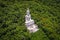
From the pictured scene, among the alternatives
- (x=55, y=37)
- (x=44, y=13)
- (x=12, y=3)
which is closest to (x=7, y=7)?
(x=12, y=3)

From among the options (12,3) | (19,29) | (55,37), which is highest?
(12,3)

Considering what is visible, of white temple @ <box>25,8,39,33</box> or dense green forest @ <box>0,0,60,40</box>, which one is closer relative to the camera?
dense green forest @ <box>0,0,60,40</box>

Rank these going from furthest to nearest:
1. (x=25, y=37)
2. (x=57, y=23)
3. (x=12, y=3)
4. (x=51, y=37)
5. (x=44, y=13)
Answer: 1. (x=12, y=3)
2. (x=44, y=13)
3. (x=57, y=23)
4. (x=51, y=37)
5. (x=25, y=37)

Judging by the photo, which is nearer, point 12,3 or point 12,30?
point 12,30

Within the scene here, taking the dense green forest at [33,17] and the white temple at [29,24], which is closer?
the dense green forest at [33,17]

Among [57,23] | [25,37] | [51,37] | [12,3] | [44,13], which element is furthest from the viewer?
[12,3]

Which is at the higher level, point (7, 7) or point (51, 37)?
point (7, 7)

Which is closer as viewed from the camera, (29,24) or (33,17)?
(29,24)

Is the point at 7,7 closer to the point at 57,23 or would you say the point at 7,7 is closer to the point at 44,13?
the point at 44,13
